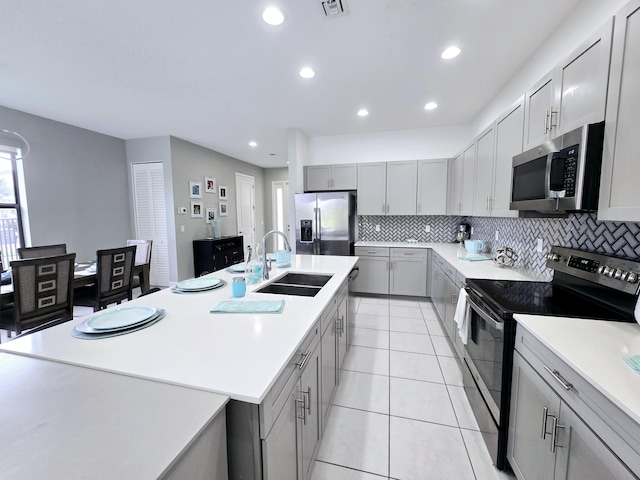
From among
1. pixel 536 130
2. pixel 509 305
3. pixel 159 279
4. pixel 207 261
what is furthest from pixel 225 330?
pixel 159 279

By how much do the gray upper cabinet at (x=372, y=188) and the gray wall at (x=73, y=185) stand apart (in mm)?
4249

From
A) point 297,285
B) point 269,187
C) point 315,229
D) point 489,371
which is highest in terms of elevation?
point 269,187

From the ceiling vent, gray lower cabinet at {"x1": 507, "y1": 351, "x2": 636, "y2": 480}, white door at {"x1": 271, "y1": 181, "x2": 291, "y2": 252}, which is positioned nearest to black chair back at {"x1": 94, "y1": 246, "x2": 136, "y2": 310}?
the ceiling vent

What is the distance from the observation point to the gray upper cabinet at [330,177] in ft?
14.5

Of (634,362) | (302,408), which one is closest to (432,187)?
(634,362)

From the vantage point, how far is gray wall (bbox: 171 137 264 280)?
4738mm

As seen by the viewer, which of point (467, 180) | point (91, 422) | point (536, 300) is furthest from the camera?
point (467, 180)

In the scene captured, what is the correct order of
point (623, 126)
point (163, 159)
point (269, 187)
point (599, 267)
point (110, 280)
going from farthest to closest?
point (269, 187), point (163, 159), point (110, 280), point (599, 267), point (623, 126)

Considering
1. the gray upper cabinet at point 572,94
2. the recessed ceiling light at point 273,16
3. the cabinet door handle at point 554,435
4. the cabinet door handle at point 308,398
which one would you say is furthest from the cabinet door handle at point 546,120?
the cabinet door handle at point 308,398

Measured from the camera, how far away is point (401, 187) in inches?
167

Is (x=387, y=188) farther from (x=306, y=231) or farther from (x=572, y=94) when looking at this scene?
(x=572, y=94)

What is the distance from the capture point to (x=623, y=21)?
1.12m

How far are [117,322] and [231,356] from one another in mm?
652

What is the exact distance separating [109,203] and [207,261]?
1865mm
